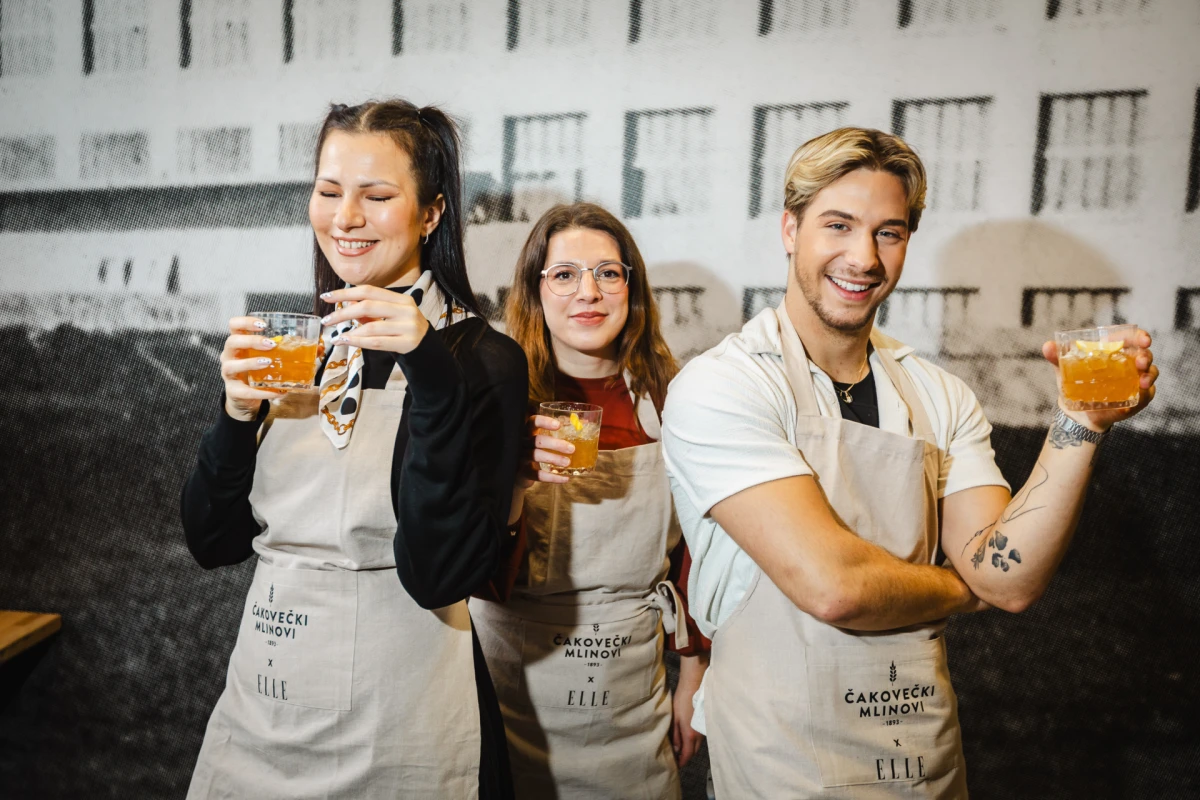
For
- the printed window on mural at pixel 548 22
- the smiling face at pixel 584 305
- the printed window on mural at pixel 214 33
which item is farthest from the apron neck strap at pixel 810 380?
the printed window on mural at pixel 214 33

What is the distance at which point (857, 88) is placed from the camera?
2.50 meters

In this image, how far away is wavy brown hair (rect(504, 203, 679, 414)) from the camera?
2.31 m

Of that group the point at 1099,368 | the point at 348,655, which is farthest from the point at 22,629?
the point at 1099,368

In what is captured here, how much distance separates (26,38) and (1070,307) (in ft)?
11.7

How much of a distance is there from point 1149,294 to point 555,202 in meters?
1.70

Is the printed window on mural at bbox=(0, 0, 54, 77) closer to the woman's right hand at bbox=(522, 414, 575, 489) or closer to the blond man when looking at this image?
the woman's right hand at bbox=(522, 414, 575, 489)

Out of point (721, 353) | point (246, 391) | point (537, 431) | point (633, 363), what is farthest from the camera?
point (633, 363)

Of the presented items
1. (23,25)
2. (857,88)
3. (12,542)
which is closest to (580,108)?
(857,88)

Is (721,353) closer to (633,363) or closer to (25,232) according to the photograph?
(633,363)

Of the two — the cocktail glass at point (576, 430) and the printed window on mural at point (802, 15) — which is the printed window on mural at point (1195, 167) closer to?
the printed window on mural at point (802, 15)

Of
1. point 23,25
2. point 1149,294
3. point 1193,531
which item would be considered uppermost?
point 23,25

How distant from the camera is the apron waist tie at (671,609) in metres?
2.17

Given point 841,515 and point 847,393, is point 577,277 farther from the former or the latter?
point 841,515

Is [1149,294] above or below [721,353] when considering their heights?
above
